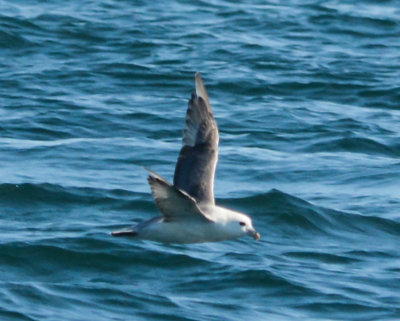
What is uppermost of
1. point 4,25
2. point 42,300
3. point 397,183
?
point 4,25

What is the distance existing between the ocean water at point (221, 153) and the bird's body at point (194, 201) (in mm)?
1419

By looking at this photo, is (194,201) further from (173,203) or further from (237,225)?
(237,225)

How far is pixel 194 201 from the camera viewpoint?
816 centimetres

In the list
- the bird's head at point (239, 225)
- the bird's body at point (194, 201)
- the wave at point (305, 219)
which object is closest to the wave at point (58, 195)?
the wave at point (305, 219)

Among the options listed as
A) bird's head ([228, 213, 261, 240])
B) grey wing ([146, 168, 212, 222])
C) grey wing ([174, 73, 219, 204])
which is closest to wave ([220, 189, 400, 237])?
grey wing ([174, 73, 219, 204])

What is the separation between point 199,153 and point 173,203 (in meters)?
0.95

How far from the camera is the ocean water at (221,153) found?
34.8ft

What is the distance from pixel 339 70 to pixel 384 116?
2046 millimetres

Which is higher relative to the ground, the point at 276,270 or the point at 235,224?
the point at 235,224

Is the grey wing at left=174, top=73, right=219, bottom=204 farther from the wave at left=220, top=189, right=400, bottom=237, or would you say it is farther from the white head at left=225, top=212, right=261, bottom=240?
the wave at left=220, top=189, right=400, bottom=237

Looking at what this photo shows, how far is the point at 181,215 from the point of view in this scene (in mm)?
8508

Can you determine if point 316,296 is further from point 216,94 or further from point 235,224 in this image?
point 216,94

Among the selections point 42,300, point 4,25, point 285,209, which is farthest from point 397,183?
point 4,25

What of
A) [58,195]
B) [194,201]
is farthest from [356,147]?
[194,201]
